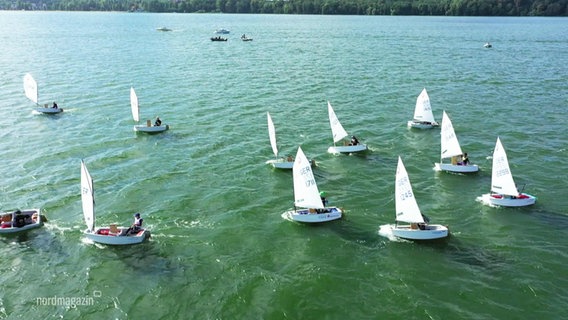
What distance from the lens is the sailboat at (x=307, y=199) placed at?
38.9m

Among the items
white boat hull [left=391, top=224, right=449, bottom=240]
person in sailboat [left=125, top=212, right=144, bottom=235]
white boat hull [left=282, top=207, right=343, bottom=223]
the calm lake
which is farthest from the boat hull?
person in sailboat [left=125, top=212, right=144, bottom=235]

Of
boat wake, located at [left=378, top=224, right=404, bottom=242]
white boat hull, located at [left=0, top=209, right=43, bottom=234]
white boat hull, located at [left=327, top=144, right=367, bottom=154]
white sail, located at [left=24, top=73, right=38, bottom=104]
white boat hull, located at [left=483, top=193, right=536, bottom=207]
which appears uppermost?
white sail, located at [left=24, top=73, right=38, bottom=104]

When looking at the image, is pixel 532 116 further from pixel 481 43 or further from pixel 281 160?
pixel 481 43

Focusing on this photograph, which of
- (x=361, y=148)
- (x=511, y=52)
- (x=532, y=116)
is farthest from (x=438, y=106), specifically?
(x=511, y=52)

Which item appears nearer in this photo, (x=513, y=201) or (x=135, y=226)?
(x=135, y=226)

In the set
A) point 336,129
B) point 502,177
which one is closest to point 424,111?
point 336,129

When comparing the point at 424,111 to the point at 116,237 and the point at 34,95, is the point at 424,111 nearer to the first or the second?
the point at 116,237

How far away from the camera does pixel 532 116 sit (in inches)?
2766

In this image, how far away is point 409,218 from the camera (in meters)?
36.8

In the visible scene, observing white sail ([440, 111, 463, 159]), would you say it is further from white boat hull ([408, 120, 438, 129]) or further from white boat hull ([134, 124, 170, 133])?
white boat hull ([134, 124, 170, 133])

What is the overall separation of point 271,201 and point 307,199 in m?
5.42

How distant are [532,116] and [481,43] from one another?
3876 inches

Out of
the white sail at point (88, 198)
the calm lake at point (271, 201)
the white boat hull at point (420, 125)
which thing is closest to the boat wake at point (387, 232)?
the calm lake at point (271, 201)

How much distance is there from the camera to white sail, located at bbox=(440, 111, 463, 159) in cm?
5006
